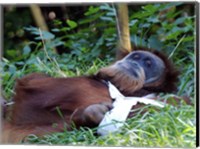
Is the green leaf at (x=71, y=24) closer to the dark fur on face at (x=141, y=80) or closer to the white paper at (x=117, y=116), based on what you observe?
the dark fur on face at (x=141, y=80)

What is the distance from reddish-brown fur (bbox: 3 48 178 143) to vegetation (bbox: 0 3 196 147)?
3 centimetres

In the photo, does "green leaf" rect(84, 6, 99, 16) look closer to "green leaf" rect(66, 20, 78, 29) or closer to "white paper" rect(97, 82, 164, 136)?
"green leaf" rect(66, 20, 78, 29)

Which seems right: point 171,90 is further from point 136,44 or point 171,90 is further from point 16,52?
point 16,52

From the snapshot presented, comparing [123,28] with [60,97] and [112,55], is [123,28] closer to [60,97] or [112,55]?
[112,55]

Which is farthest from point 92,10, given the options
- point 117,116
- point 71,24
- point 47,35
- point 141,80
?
point 117,116

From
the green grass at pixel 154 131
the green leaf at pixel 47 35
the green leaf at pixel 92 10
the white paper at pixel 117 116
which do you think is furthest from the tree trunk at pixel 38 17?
the white paper at pixel 117 116

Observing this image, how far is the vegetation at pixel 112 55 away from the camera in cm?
275

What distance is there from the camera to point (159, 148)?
2.74 m

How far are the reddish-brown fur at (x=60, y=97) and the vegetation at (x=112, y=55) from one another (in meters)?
0.03

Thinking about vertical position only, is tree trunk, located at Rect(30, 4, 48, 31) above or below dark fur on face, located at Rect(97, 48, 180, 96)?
above

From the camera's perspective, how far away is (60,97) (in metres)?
2.95

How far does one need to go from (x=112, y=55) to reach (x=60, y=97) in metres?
0.29

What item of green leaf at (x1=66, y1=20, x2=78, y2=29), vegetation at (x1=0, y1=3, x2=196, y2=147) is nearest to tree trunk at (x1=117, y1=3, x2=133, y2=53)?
vegetation at (x1=0, y1=3, x2=196, y2=147)

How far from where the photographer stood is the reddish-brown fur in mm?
2883
